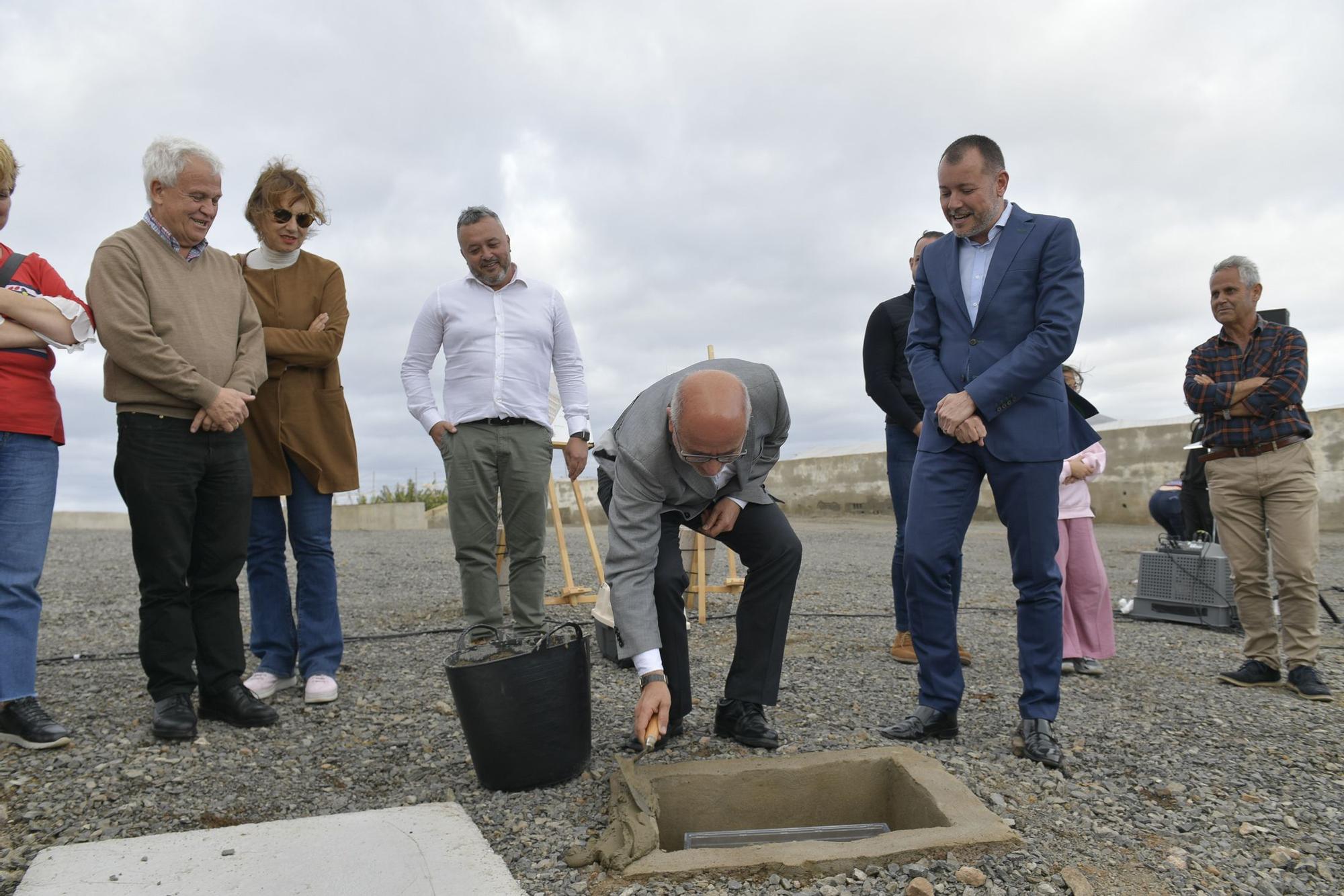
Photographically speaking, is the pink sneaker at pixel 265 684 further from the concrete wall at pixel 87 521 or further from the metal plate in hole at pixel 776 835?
the concrete wall at pixel 87 521

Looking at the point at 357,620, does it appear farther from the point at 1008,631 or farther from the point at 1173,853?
the point at 1173,853

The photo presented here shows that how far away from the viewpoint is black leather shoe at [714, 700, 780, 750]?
3.12m

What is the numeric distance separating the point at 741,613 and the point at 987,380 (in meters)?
1.17

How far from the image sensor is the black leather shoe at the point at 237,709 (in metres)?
3.34

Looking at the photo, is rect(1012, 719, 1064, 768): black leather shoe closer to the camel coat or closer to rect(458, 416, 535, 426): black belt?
rect(458, 416, 535, 426): black belt

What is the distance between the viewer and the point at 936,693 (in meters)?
3.20

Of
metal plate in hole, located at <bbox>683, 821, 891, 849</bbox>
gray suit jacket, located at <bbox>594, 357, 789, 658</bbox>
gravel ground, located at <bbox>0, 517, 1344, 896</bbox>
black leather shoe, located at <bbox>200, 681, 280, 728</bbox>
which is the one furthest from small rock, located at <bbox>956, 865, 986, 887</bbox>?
black leather shoe, located at <bbox>200, 681, 280, 728</bbox>

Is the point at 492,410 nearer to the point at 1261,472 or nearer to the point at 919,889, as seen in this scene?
the point at 919,889

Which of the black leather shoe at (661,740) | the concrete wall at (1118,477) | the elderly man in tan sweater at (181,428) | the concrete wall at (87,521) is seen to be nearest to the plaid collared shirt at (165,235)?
the elderly man in tan sweater at (181,428)

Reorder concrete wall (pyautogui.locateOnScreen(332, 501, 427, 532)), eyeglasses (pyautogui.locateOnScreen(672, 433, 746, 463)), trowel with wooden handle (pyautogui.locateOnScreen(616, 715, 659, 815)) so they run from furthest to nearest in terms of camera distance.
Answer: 1. concrete wall (pyautogui.locateOnScreen(332, 501, 427, 532))
2. eyeglasses (pyautogui.locateOnScreen(672, 433, 746, 463))
3. trowel with wooden handle (pyautogui.locateOnScreen(616, 715, 659, 815))

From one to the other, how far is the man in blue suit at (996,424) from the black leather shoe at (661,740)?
0.72m

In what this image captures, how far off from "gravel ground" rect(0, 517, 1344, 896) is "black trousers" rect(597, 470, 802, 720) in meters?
0.19

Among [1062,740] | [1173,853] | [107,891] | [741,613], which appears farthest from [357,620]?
[1173,853]

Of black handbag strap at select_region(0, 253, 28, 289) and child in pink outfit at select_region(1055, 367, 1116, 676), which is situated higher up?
black handbag strap at select_region(0, 253, 28, 289)
